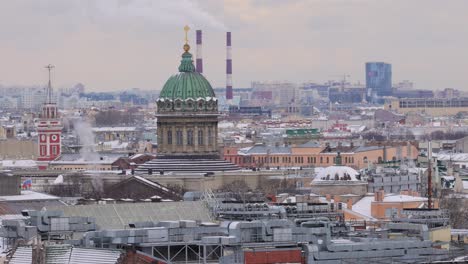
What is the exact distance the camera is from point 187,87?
3514 inches

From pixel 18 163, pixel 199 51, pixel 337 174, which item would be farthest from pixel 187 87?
pixel 199 51

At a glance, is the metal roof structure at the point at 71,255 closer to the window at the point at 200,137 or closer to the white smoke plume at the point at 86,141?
the window at the point at 200,137

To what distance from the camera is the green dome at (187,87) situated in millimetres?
89000

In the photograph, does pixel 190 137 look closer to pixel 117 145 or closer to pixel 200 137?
pixel 200 137

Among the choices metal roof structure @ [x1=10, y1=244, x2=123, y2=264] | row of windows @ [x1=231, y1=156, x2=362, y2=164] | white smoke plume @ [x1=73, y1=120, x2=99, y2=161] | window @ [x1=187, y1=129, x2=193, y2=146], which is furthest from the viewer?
row of windows @ [x1=231, y1=156, x2=362, y2=164]

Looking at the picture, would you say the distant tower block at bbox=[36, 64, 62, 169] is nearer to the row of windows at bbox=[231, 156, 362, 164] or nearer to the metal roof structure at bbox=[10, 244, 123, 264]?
the row of windows at bbox=[231, 156, 362, 164]

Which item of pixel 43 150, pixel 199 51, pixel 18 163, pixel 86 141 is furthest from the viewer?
pixel 199 51

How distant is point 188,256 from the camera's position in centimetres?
3431

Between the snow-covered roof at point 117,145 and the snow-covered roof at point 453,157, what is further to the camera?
the snow-covered roof at point 117,145

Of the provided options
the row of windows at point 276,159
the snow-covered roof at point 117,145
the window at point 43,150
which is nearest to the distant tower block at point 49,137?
the window at point 43,150

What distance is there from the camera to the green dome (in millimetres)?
89000

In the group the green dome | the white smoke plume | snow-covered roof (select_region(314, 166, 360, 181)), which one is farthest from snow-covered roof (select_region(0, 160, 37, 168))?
snow-covered roof (select_region(314, 166, 360, 181))

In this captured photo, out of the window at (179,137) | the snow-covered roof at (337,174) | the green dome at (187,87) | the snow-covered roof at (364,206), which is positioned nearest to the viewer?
the snow-covered roof at (364,206)

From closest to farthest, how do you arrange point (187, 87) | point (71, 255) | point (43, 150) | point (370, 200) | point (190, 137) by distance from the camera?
point (71, 255) < point (370, 200) < point (187, 87) < point (190, 137) < point (43, 150)
